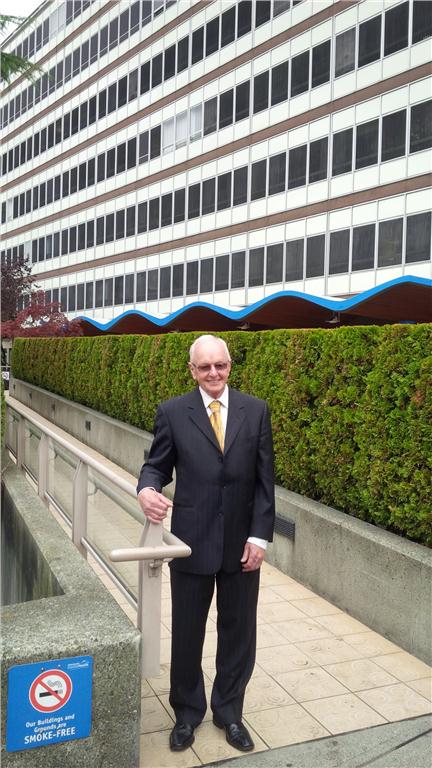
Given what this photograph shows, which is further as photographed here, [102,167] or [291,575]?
[102,167]

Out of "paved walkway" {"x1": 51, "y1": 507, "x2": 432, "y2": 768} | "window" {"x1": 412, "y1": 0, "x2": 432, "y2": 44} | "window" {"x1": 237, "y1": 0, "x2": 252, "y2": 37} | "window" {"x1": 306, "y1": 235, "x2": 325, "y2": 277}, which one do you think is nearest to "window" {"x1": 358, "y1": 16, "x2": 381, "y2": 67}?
"window" {"x1": 412, "y1": 0, "x2": 432, "y2": 44}

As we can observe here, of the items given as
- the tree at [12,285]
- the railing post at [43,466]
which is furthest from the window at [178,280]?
the railing post at [43,466]

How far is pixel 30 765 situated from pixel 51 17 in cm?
5417

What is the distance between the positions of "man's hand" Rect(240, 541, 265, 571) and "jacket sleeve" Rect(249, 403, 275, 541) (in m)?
0.06

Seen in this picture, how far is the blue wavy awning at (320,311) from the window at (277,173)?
421 inches

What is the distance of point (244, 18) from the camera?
31.5m

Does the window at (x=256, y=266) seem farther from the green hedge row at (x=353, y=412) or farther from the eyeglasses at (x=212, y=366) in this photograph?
the eyeglasses at (x=212, y=366)

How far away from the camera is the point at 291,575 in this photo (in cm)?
660

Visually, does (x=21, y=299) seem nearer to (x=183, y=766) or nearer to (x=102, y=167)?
(x=102, y=167)

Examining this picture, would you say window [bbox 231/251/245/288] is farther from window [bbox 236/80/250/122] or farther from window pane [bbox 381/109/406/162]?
window pane [bbox 381/109/406/162]

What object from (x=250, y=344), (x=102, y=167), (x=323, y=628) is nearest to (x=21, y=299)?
(x=102, y=167)

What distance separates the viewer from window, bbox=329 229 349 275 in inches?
1076

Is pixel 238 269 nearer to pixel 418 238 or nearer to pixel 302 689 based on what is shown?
pixel 418 238

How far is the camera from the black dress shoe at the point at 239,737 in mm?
3543
